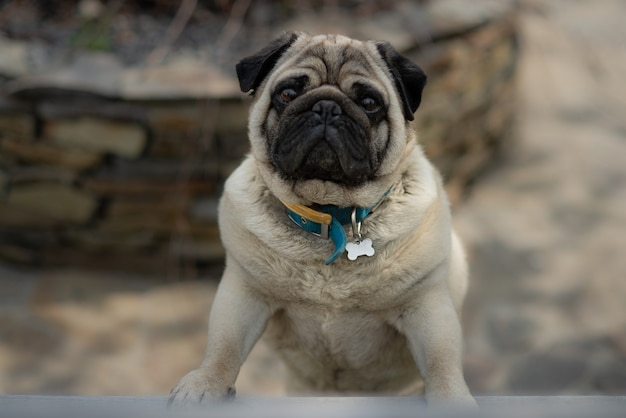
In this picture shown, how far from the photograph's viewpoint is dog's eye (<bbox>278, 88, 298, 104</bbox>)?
278 cm

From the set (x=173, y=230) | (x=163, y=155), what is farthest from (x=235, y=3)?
(x=173, y=230)

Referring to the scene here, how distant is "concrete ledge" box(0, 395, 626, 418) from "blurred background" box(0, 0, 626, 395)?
8.89 ft

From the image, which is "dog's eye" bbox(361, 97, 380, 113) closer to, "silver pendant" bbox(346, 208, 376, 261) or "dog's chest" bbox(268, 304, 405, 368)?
"silver pendant" bbox(346, 208, 376, 261)

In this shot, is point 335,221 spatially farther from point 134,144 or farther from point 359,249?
point 134,144

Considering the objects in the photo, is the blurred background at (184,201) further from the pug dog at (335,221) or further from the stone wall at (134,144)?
the pug dog at (335,221)

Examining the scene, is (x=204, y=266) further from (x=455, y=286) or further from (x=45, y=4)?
(x=455, y=286)

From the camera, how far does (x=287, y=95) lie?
278 cm

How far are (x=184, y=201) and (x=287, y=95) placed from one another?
2.73 metres

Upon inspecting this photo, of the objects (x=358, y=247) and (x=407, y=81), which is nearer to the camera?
(x=358, y=247)

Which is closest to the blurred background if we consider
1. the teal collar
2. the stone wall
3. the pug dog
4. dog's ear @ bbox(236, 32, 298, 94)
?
the stone wall

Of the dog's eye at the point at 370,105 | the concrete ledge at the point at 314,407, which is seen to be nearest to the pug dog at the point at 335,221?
the dog's eye at the point at 370,105

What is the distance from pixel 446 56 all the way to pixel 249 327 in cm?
350

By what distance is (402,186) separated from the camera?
2939mm

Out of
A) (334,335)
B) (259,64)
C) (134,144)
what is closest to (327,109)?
(259,64)
